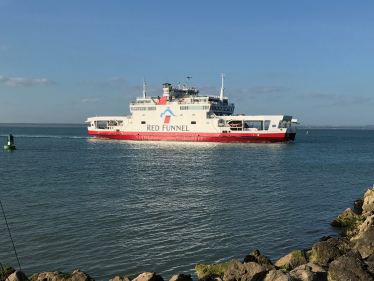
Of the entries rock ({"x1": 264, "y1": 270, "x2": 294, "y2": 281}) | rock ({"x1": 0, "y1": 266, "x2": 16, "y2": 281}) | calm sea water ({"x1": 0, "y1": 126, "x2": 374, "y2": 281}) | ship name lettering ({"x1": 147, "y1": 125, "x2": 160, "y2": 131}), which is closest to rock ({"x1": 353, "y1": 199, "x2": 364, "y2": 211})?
calm sea water ({"x1": 0, "y1": 126, "x2": 374, "y2": 281})

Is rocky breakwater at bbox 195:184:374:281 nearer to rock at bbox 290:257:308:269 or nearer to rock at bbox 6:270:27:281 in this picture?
rock at bbox 290:257:308:269

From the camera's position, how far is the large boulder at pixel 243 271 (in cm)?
775

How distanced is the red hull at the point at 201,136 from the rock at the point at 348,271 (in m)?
42.5

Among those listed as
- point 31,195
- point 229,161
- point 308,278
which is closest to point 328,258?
point 308,278

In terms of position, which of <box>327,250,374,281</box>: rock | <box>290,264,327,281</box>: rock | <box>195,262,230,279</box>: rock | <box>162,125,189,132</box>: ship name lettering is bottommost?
<box>195,262,230,279</box>: rock

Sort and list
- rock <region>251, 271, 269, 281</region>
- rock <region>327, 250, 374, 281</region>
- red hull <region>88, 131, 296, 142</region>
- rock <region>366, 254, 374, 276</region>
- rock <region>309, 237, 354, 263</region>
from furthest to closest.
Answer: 1. red hull <region>88, 131, 296, 142</region>
2. rock <region>309, 237, 354, 263</region>
3. rock <region>251, 271, 269, 281</region>
4. rock <region>366, 254, 374, 276</region>
5. rock <region>327, 250, 374, 281</region>

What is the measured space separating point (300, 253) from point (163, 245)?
12.9 ft

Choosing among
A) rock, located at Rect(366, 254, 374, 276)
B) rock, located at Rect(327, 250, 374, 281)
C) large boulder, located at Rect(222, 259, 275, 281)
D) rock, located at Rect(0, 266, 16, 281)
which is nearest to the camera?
rock, located at Rect(327, 250, 374, 281)

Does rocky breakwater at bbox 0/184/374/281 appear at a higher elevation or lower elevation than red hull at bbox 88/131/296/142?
lower

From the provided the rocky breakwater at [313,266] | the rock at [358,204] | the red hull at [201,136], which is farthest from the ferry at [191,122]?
the rocky breakwater at [313,266]

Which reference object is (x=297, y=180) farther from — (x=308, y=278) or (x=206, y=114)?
(x=206, y=114)

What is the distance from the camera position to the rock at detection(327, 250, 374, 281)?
21.3 ft

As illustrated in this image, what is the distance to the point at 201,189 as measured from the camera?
63.3 ft

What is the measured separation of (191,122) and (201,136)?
2636mm
